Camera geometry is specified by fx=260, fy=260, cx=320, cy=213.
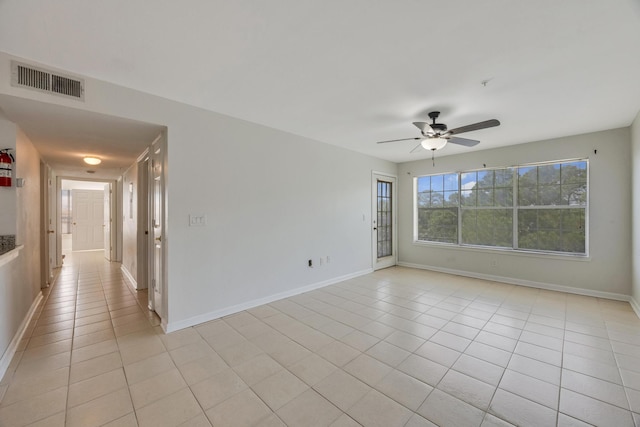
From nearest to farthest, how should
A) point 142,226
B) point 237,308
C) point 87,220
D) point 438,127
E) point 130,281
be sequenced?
point 438,127 → point 237,308 → point 142,226 → point 130,281 → point 87,220

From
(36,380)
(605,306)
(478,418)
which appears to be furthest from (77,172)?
(605,306)

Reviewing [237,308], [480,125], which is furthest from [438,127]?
[237,308]

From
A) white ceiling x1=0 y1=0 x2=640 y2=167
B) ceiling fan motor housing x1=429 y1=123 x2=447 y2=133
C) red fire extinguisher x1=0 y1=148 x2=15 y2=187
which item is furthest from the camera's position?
ceiling fan motor housing x1=429 y1=123 x2=447 y2=133

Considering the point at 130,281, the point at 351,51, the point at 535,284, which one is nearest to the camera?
the point at 351,51

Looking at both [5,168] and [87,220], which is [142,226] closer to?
[5,168]

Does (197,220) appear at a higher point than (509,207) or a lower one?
lower

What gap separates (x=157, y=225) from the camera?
323 centimetres

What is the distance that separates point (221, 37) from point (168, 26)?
12.9 inches

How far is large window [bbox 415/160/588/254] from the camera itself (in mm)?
4230

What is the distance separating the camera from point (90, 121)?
2592mm

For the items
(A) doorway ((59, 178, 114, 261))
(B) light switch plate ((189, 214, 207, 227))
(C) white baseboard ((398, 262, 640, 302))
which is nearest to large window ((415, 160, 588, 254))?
(C) white baseboard ((398, 262, 640, 302))

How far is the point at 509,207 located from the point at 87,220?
453 inches

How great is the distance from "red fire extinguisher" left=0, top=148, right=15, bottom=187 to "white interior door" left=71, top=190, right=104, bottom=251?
24.3 ft

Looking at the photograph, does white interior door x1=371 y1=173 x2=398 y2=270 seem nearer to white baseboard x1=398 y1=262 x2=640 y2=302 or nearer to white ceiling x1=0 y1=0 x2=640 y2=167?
white baseboard x1=398 y1=262 x2=640 y2=302
